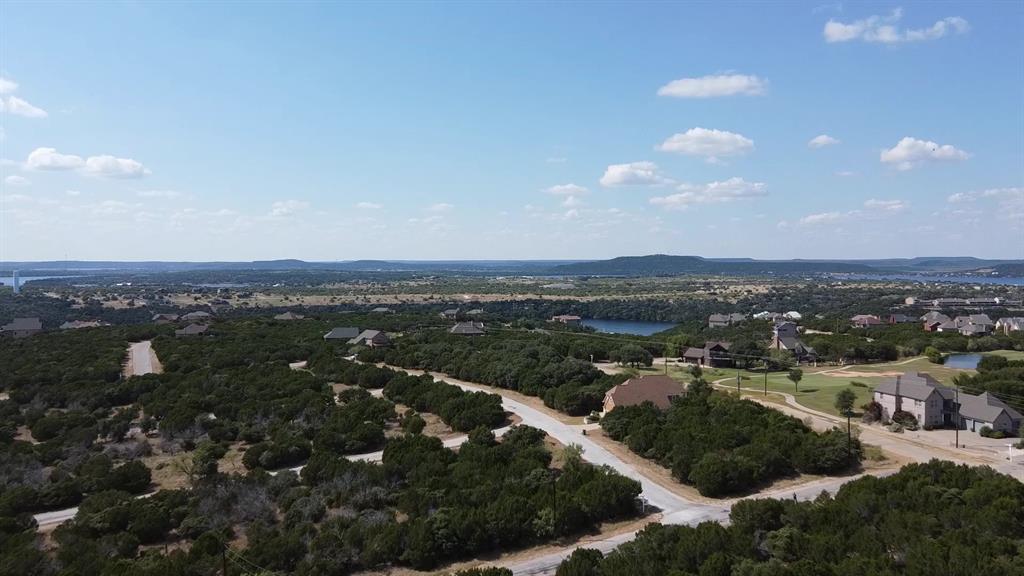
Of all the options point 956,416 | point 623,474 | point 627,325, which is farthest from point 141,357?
point 627,325

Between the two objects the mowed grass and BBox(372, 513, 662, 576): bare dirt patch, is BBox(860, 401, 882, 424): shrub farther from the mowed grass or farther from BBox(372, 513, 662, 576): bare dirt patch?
BBox(372, 513, 662, 576): bare dirt patch

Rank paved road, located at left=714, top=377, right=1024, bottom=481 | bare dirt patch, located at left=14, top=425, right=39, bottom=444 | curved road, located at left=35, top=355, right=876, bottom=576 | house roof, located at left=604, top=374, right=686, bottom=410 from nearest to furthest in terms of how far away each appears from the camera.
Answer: curved road, located at left=35, top=355, right=876, bottom=576 → paved road, located at left=714, top=377, right=1024, bottom=481 → bare dirt patch, located at left=14, top=425, right=39, bottom=444 → house roof, located at left=604, top=374, right=686, bottom=410

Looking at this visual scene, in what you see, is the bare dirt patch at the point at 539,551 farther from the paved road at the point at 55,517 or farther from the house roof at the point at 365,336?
the house roof at the point at 365,336

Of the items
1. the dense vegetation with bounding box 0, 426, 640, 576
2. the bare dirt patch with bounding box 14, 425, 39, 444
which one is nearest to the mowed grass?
the dense vegetation with bounding box 0, 426, 640, 576

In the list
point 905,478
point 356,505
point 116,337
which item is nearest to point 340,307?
point 116,337

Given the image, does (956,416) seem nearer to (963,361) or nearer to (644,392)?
(644,392)

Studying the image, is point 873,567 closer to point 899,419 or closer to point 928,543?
point 928,543
